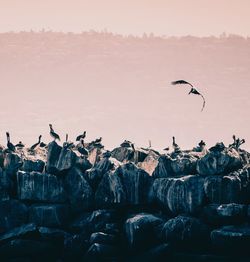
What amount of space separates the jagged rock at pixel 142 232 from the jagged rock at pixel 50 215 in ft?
13.2

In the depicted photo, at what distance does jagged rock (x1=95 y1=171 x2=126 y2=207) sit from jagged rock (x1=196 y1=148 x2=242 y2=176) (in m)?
4.13

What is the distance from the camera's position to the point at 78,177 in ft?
157

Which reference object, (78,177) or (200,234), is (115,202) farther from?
(200,234)

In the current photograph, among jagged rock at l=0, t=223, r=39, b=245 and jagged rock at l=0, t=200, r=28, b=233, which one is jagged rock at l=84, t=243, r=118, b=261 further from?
jagged rock at l=0, t=200, r=28, b=233

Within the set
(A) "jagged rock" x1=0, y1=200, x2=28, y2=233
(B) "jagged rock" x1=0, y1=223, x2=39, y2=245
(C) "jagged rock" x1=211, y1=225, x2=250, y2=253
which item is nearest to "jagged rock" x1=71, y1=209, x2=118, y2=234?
(B) "jagged rock" x1=0, y1=223, x2=39, y2=245

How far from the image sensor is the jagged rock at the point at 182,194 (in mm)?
44750

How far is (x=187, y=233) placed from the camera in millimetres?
43156

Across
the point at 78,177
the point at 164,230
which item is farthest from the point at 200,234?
the point at 78,177

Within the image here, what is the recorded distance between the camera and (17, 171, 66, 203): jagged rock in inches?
1869

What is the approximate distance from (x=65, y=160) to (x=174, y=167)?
5656 mm

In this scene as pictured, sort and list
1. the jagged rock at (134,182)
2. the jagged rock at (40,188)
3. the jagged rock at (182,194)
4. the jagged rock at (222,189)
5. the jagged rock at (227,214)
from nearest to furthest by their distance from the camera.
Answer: the jagged rock at (227,214), the jagged rock at (222,189), the jagged rock at (182,194), the jagged rock at (134,182), the jagged rock at (40,188)

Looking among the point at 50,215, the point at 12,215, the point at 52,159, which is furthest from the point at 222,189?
the point at 12,215

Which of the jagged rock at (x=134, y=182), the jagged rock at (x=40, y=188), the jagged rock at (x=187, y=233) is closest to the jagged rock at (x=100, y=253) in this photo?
the jagged rock at (x=187, y=233)

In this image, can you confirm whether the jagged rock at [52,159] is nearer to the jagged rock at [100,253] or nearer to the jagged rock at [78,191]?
the jagged rock at [78,191]
